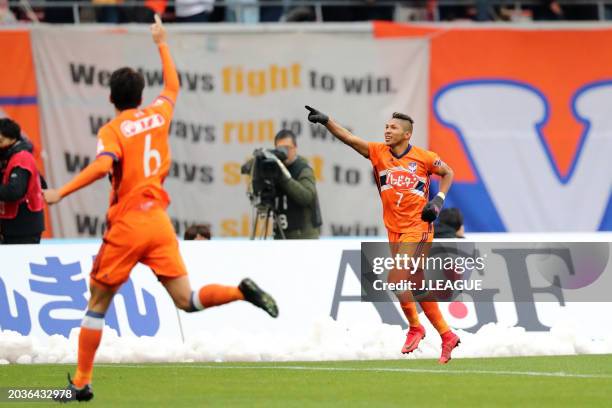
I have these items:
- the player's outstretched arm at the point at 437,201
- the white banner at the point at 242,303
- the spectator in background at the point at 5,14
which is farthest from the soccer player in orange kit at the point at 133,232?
the spectator in background at the point at 5,14

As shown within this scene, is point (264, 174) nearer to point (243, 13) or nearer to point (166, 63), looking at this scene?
point (166, 63)

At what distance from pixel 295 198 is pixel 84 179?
19.3ft

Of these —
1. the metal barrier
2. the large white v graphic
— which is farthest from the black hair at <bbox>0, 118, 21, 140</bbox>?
the large white v graphic

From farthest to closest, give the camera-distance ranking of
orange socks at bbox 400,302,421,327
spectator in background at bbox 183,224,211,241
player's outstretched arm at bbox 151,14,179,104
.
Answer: spectator in background at bbox 183,224,211,241
orange socks at bbox 400,302,421,327
player's outstretched arm at bbox 151,14,179,104

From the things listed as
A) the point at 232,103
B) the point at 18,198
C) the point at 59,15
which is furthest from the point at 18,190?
the point at 59,15

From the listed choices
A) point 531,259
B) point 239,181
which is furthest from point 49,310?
point 239,181

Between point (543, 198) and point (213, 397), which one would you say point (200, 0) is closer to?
point (543, 198)

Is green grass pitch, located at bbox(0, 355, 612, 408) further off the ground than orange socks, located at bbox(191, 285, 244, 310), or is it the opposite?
orange socks, located at bbox(191, 285, 244, 310)

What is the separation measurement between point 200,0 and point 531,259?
7.58 meters

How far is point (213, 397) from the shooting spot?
985 cm

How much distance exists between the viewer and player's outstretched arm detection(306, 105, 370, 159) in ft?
38.1

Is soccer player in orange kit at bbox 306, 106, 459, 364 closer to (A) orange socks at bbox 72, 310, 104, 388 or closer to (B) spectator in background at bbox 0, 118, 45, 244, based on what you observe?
(B) spectator in background at bbox 0, 118, 45, 244

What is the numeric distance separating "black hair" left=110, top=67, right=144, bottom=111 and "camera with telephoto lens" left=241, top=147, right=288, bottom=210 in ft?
16.2

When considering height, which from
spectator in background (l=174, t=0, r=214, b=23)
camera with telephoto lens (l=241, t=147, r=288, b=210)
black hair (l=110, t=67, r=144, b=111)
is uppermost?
black hair (l=110, t=67, r=144, b=111)
